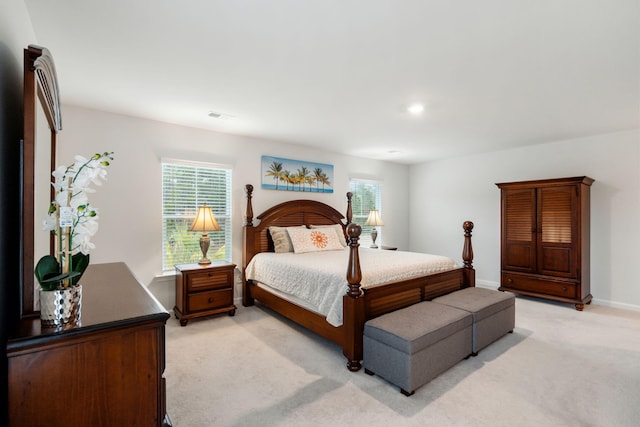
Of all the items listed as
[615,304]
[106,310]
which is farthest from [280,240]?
[615,304]

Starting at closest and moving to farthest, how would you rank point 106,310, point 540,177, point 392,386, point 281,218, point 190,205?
point 106,310
point 392,386
point 190,205
point 281,218
point 540,177

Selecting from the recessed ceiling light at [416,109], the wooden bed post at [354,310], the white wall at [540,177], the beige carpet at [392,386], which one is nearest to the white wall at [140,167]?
the beige carpet at [392,386]

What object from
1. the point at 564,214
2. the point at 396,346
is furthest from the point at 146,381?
the point at 564,214

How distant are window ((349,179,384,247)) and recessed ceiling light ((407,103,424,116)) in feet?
8.19

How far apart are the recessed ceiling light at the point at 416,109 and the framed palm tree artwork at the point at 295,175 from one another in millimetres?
2136

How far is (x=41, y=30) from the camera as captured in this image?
75.0 inches

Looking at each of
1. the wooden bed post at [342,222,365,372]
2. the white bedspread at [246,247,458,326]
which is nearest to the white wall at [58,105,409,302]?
the white bedspread at [246,247,458,326]

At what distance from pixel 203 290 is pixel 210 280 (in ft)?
0.45

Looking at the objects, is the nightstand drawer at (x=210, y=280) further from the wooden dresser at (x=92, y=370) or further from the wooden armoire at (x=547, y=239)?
the wooden armoire at (x=547, y=239)

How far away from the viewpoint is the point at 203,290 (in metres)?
3.65

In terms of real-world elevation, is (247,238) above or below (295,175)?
below

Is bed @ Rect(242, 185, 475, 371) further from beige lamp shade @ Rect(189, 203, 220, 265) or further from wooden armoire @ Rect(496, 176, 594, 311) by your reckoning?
wooden armoire @ Rect(496, 176, 594, 311)

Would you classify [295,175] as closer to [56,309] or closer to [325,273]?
[325,273]

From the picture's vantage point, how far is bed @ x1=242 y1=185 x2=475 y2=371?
2539 mm
